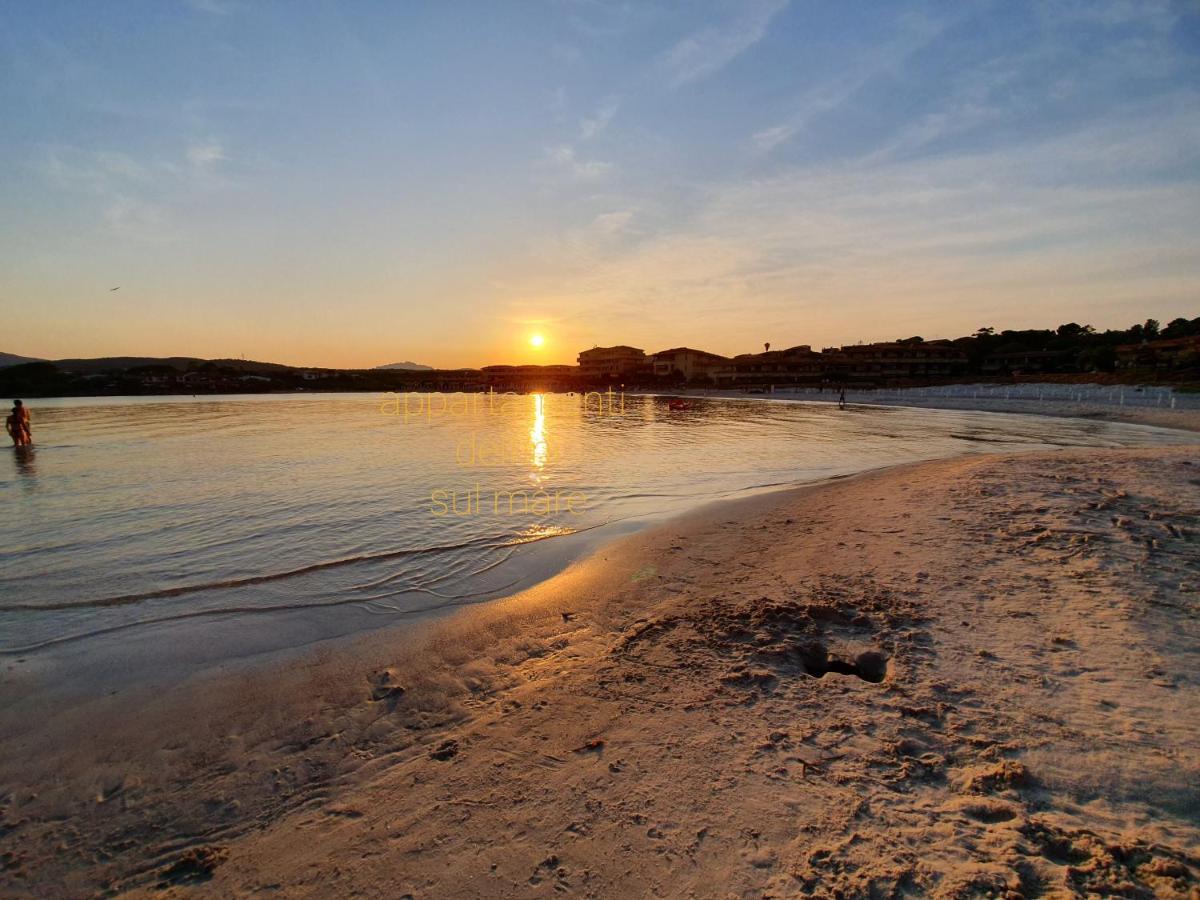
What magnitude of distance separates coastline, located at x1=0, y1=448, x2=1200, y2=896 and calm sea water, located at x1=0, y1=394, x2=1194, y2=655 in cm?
219

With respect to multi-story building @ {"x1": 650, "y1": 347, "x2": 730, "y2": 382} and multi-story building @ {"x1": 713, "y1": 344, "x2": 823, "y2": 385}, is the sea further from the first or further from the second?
multi-story building @ {"x1": 650, "y1": 347, "x2": 730, "y2": 382}

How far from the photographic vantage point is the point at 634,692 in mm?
4336

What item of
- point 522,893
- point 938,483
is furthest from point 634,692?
point 938,483

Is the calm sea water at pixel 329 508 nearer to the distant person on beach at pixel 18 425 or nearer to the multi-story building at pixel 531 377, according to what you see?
the distant person on beach at pixel 18 425

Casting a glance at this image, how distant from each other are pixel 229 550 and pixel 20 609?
2523mm

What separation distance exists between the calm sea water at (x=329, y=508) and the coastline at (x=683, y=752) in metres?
2.19

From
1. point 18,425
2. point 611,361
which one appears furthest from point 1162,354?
point 611,361

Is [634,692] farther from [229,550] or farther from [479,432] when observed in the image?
[479,432]

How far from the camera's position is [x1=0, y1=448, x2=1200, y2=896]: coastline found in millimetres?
2723

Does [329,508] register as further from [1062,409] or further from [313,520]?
[1062,409]

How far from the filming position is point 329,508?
460 inches

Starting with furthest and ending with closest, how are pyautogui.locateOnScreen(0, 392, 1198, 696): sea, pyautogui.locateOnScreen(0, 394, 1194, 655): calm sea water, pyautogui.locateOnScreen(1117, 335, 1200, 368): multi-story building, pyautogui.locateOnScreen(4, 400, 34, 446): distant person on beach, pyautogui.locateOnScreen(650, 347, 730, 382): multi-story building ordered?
pyautogui.locateOnScreen(650, 347, 730, 382): multi-story building, pyautogui.locateOnScreen(1117, 335, 1200, 368): multi-story building, pyautogui.locateOnScreen(4, 400, 34, 446): distant person on beach, pyautogui.locateOnScreen(0, 394, 1194, 655): calm sea water, pyautogui.locateOnScreen(0, 392, 1198, 696): sea

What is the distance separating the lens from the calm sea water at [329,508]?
7.09 meters

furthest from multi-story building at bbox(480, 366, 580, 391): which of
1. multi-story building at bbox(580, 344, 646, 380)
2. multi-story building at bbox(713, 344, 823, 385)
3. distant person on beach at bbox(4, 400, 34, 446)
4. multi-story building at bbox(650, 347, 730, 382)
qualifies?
distant person on beach at bbox(4, 400, 34, 446)
